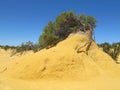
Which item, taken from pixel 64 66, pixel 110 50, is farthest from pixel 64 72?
pixel 110 50

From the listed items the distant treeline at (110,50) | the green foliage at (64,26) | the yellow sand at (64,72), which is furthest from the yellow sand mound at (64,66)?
the distant treeline at (110,50)

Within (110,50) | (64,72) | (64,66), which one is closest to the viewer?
(64,72)

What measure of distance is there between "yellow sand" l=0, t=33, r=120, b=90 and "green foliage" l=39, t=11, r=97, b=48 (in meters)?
3.42

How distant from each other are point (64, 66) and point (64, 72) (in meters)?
0.39

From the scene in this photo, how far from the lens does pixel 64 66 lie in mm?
13008

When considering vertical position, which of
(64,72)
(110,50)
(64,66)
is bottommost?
(64,72)

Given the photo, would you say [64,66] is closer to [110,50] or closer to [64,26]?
[64,26]

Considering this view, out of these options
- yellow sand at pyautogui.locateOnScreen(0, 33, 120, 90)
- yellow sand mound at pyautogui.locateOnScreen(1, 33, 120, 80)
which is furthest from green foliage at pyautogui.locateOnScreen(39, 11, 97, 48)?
yellow sand at pyautogui.locateOnScreen(0, 33, 120, 90)

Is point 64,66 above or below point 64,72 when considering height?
above

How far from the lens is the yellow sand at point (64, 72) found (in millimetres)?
11625

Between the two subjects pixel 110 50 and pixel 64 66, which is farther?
pixel 110 50

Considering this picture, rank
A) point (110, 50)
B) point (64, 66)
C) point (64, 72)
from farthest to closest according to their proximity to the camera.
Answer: point (110, 50) < point (64, 66) < point (64, 72)

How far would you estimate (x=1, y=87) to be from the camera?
9484mm

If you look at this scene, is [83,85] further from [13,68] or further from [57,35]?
[57,35]
